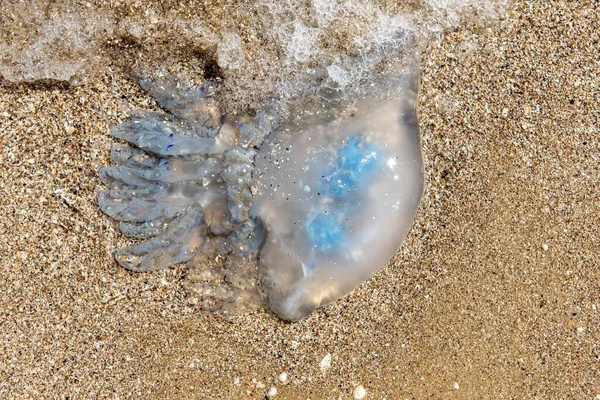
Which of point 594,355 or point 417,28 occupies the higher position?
point 417,28

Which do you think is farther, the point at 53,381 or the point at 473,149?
the point at 473,149

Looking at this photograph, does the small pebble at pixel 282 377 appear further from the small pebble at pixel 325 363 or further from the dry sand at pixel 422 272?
the small pebble at pixel 325 363

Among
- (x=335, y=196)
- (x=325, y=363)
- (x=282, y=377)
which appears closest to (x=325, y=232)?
(x=335, y=196)

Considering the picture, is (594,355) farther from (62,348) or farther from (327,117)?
(62,348)

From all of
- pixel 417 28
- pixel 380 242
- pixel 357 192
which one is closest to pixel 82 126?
pixel 357 192

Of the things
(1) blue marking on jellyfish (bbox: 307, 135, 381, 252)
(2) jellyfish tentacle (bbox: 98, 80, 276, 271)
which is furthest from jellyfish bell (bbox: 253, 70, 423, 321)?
(2) jellyfish tentacle (bbox: 98, 80, 276, 271)

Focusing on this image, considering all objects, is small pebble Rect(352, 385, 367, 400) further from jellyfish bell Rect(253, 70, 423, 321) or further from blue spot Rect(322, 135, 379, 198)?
blue spot Rect(322, 135, 379, 198)
